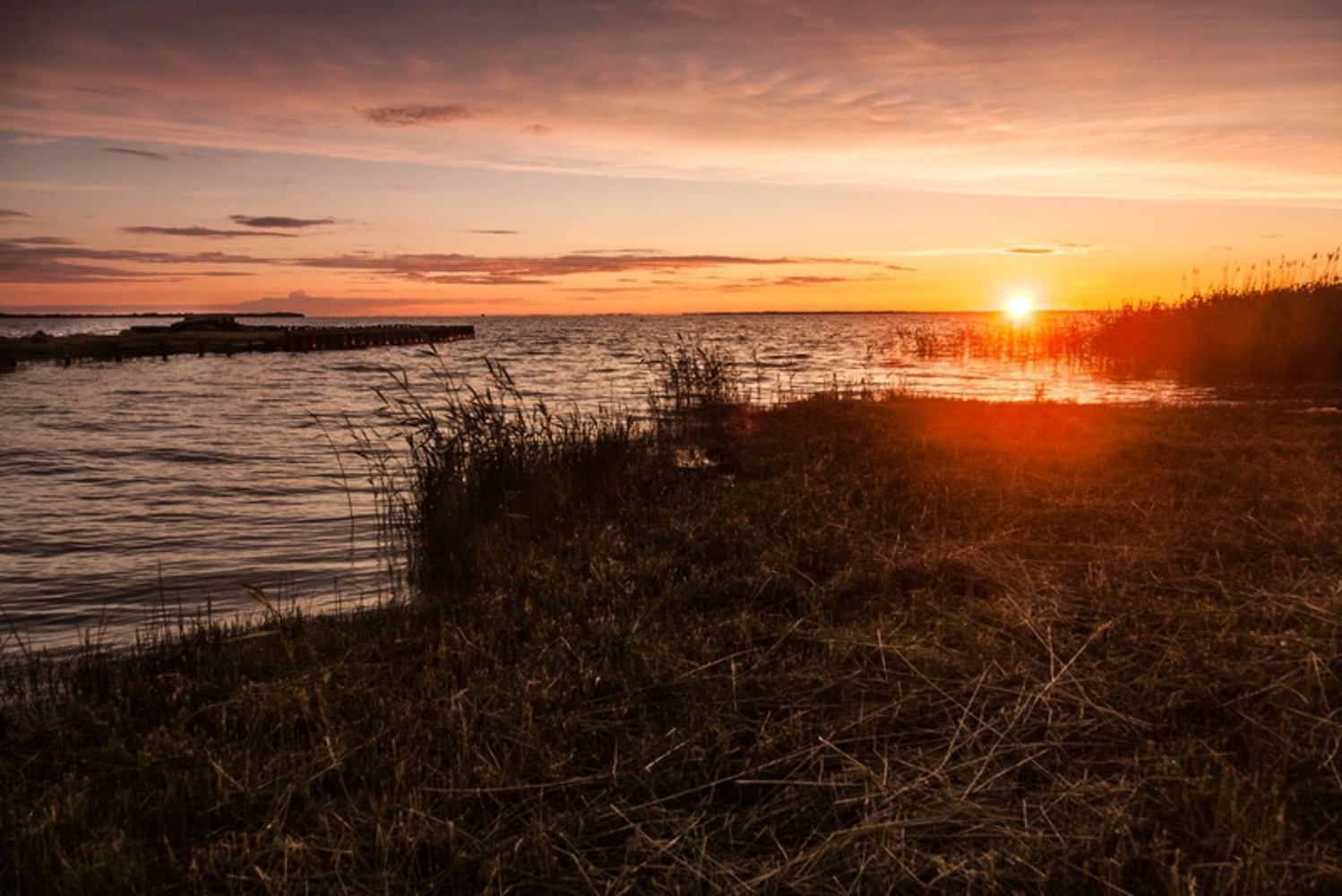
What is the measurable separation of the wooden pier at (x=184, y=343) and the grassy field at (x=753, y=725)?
52.4 meters

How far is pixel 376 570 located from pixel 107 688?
4.24 meters

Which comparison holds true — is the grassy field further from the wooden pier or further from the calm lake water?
the wooden pier

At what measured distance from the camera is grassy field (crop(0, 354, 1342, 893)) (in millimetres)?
3223

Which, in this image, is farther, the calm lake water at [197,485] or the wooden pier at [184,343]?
the wooden pier at [184,343]

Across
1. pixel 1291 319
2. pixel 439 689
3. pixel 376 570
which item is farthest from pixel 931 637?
pixel 1291 319

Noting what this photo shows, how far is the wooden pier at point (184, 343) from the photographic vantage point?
50.2m

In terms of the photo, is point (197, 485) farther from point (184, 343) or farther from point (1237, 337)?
point (184, 343)

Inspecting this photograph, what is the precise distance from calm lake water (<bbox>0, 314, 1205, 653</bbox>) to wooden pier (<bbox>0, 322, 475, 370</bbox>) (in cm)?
1127

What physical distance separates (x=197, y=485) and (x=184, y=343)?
171ft

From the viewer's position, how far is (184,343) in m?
59.2

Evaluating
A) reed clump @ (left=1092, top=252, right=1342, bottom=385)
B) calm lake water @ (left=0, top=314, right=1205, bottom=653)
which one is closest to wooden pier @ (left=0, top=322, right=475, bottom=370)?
calm lake water @ (left=0, top=314, right=1205, bottom=653)

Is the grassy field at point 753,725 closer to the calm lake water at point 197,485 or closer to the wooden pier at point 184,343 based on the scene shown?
the calm lake water at point 197,485

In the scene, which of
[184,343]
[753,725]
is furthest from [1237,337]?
[184,343]

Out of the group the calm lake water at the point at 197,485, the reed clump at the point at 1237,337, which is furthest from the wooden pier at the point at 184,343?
the reed clump at the point at 1237,337
